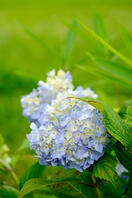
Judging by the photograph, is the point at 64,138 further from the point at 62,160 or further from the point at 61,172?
the point at 61,172

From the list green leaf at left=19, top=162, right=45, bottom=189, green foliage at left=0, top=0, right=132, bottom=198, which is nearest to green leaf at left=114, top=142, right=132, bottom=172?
green foliage at left=0, top=0, right=132, bottom=198

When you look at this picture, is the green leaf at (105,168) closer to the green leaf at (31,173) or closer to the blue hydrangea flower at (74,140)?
the blue hydrangea flower at (74,140)

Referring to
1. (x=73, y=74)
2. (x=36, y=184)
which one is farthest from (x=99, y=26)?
(x=73, y=74)

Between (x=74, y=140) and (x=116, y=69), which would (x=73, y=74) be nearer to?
(x=116, y=69)

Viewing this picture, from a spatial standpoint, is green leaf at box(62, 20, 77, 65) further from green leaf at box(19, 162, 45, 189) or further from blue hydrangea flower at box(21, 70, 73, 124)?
green leaf at box(19, 162, 45, 189)

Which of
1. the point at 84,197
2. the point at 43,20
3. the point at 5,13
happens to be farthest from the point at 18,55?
the point at 84,197

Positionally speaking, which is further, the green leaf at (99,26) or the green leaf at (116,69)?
the green leaf at (99,26)

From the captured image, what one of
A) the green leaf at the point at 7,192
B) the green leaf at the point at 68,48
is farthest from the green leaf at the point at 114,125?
the green leaf at the point at 68,48
